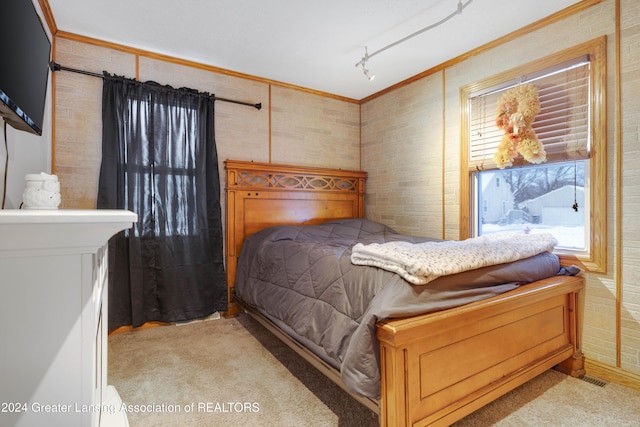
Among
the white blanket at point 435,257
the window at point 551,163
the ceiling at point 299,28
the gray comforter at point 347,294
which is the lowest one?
the gray comforter at point 347,294

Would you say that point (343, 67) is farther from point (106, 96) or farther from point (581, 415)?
point (581, 415)

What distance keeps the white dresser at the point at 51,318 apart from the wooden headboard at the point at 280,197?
2205 mm

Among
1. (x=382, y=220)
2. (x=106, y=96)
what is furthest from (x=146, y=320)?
(x=382, y=220)

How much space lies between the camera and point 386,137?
3586 millimetres

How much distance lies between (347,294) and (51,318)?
3.67 feet

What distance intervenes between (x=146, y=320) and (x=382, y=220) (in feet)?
8.12

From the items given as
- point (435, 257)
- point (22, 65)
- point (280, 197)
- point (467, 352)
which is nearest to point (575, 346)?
point (467, 352)

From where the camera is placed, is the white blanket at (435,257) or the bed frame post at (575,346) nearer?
the white blanket at (435,257)

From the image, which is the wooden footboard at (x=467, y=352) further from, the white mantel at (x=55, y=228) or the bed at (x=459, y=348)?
the white mantel at (x=55, y=228)

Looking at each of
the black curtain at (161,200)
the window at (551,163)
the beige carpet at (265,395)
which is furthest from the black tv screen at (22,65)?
the window at (551,163)

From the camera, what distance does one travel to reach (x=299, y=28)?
242 cm

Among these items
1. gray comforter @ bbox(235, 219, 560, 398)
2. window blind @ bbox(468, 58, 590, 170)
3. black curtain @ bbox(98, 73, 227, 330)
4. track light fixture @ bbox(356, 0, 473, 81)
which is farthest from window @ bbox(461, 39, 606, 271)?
black curtain @ bbox(98, 73, 227, 330)

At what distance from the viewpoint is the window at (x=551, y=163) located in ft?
6.64

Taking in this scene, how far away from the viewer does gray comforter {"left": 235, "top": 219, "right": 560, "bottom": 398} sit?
4.25 feet
